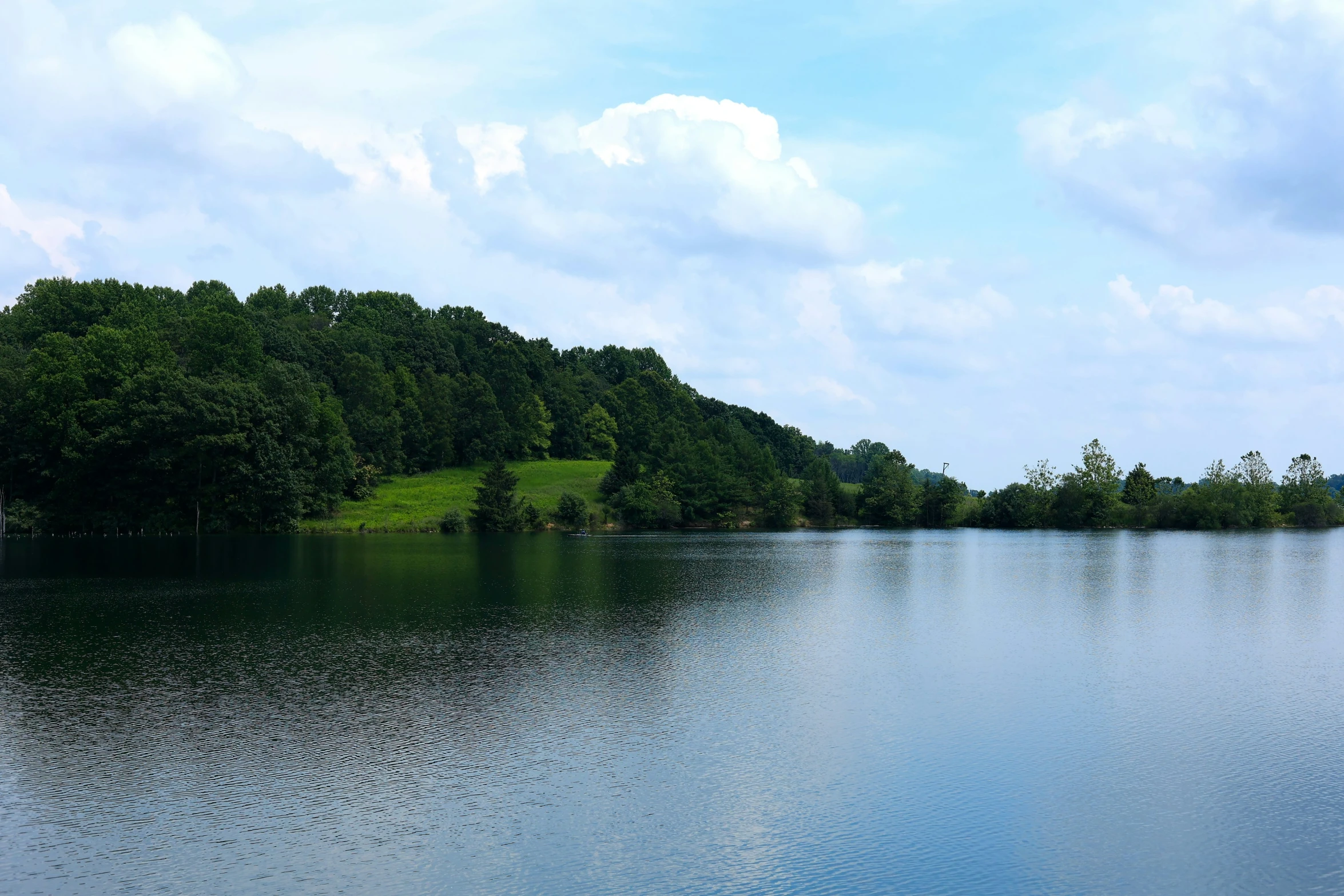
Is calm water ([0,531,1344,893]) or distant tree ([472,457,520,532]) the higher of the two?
distant tree ([472,457,520,532])

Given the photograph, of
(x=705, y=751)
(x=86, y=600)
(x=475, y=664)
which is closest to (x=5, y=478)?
(x=86, y=600)

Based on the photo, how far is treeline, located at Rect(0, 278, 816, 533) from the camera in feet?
286

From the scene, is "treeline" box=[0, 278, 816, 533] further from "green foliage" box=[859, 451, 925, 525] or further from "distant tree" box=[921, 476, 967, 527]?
"distant tree" box=[921, 476, 967, 527]

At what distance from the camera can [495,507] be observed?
100688mm

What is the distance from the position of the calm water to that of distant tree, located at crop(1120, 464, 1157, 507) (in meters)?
95.2

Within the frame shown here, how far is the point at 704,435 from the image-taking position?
134 metres

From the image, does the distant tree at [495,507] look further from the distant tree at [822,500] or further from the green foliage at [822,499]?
the distant tree at [822,500]

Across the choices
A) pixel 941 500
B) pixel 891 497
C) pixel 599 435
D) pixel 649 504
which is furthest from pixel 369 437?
pixel 941 500

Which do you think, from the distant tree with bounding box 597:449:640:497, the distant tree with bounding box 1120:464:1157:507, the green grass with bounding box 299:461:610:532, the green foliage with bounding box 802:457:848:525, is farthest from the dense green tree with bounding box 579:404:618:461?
the distant tree with bounding box 1120:464:1157:507

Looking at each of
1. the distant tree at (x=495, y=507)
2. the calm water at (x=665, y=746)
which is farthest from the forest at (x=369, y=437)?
the calm water at (x=665, y=746)

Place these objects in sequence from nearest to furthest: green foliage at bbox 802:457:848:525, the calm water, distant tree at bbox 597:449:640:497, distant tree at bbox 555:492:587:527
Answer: the calm water < distant tree at bbox 555:492:587:527 < distant tree at bbox 597:449:640:497 < green foliage at bbox 802:457:848:525

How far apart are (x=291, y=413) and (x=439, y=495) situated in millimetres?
19435

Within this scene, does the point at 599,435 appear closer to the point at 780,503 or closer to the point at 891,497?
the point at 780,503

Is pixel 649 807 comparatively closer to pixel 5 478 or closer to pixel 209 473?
pixel 209 473
